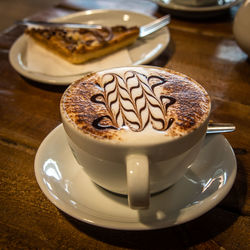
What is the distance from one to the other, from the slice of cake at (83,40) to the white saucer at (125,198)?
48 cm

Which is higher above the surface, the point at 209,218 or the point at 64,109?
the point at 64,109

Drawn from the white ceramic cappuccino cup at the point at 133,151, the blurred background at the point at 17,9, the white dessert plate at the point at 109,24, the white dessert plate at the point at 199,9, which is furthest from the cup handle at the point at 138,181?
the blurred background at the point at 17,9

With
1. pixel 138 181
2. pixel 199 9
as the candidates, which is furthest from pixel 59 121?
pixel 199 9

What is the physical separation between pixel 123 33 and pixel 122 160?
0.78 meters

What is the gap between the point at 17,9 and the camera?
130 inches

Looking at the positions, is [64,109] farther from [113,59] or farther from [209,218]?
[113,59]

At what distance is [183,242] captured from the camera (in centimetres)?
49

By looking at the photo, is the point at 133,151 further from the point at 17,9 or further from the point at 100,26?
the point at 17,9

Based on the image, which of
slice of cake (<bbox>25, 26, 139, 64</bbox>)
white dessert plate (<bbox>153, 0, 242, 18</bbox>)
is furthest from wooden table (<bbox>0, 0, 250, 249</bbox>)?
slice of cake (<bbox>25, 26, 139, 64</bbox>)

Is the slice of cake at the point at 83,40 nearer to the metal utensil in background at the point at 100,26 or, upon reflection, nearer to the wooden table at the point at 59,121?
the metal utensil in background at the point at 100,26

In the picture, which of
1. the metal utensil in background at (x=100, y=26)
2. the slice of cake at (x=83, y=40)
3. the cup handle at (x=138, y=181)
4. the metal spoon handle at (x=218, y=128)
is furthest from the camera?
the metal utensil in background at (x=100, y=26)

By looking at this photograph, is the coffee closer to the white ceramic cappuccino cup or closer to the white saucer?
the white ceramic cappuccino cup

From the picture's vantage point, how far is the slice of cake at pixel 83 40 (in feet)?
3.44

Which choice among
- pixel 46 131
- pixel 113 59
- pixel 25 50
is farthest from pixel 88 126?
pixel 25 50
